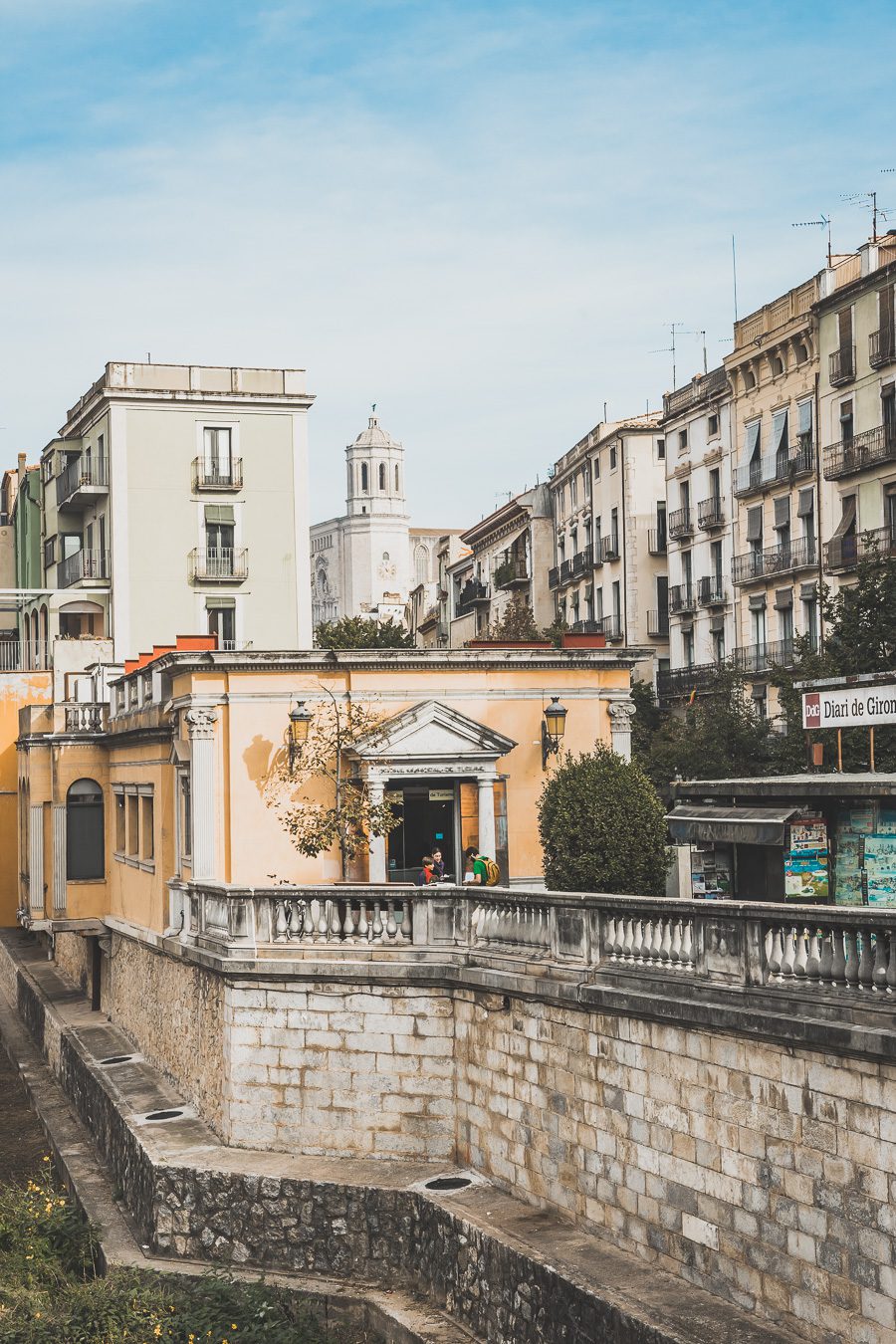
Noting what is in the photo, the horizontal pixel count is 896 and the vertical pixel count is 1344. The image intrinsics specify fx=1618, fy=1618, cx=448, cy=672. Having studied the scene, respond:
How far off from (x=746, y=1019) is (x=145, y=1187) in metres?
8.99

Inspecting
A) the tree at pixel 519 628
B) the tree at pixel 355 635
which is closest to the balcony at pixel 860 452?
the tree at pixel 519 628

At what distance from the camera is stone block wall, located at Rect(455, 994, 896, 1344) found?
37.0ft

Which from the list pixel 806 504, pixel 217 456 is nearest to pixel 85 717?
pixel 217 456

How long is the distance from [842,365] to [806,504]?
4081 millimetres

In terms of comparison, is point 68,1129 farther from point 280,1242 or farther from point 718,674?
point 718,674

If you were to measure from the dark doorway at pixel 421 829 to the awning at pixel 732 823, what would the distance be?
6.10 m

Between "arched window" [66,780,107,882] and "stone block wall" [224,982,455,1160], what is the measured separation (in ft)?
43.1

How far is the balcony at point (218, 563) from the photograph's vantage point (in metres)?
48.1

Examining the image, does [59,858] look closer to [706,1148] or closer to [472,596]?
[706,1148]

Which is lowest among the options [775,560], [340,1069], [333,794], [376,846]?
[340,1069]

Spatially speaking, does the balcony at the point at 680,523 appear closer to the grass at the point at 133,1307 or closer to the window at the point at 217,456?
the window at the point at 217,456

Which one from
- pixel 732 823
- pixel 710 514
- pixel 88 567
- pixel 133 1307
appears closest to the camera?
pixel 133 1307

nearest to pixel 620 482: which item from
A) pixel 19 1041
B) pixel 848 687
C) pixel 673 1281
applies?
pixel 19 1041

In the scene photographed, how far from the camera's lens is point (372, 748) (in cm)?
2303
